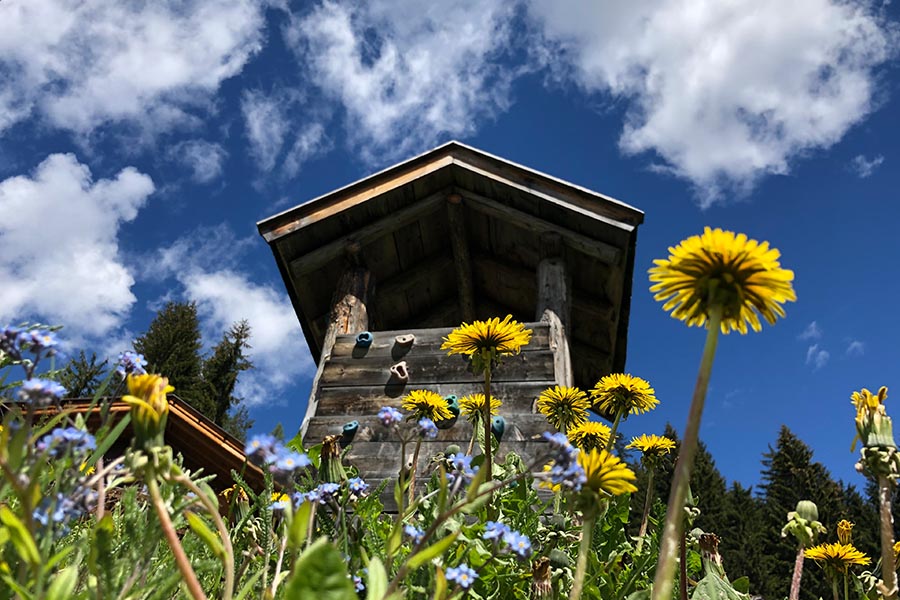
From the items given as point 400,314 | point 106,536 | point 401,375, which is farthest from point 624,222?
point 106,536

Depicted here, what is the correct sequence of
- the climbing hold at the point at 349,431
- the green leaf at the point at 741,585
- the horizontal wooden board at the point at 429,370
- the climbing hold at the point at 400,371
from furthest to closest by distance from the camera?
the climbing hold at the point at 400,371 → the horizontal wooden board at the point at 429,370 → the climbing hold at the point at 349,431 → the green leaf at the point at 741,585

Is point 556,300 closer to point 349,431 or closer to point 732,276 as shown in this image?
point 349,431

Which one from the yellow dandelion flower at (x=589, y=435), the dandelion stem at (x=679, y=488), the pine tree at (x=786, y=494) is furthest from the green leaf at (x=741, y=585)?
the pine tree at (x=786, y=494)

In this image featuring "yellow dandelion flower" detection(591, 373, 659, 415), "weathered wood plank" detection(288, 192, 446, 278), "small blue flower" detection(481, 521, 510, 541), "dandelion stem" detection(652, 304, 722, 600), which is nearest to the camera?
"dandelion stem" detection(652, 304, 722, 600)

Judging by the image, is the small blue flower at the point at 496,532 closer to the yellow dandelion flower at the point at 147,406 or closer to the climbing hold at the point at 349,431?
the yellow dandelion flower at the point at 147,406

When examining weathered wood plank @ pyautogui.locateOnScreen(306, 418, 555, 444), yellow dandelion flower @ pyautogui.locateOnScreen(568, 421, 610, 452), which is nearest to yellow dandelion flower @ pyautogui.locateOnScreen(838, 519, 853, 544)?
yellow dandelion flower @ pyautogui.locateOnScreen(568, 421, 610, 452)

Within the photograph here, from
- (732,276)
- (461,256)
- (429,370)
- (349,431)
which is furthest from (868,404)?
(461,256)

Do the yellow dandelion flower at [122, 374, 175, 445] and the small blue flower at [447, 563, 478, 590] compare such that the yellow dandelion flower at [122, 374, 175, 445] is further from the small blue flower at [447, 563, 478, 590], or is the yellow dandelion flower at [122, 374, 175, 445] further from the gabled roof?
the gabled roof

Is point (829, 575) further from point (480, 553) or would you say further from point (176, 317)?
point (176, 317)

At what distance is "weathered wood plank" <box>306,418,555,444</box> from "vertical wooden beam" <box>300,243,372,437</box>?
0.96ft

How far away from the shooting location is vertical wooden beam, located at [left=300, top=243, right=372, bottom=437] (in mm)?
5704

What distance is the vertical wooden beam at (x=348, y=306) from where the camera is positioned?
5.70 meters

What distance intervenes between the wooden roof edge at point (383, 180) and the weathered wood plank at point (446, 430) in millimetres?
2072

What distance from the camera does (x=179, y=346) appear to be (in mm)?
30078
